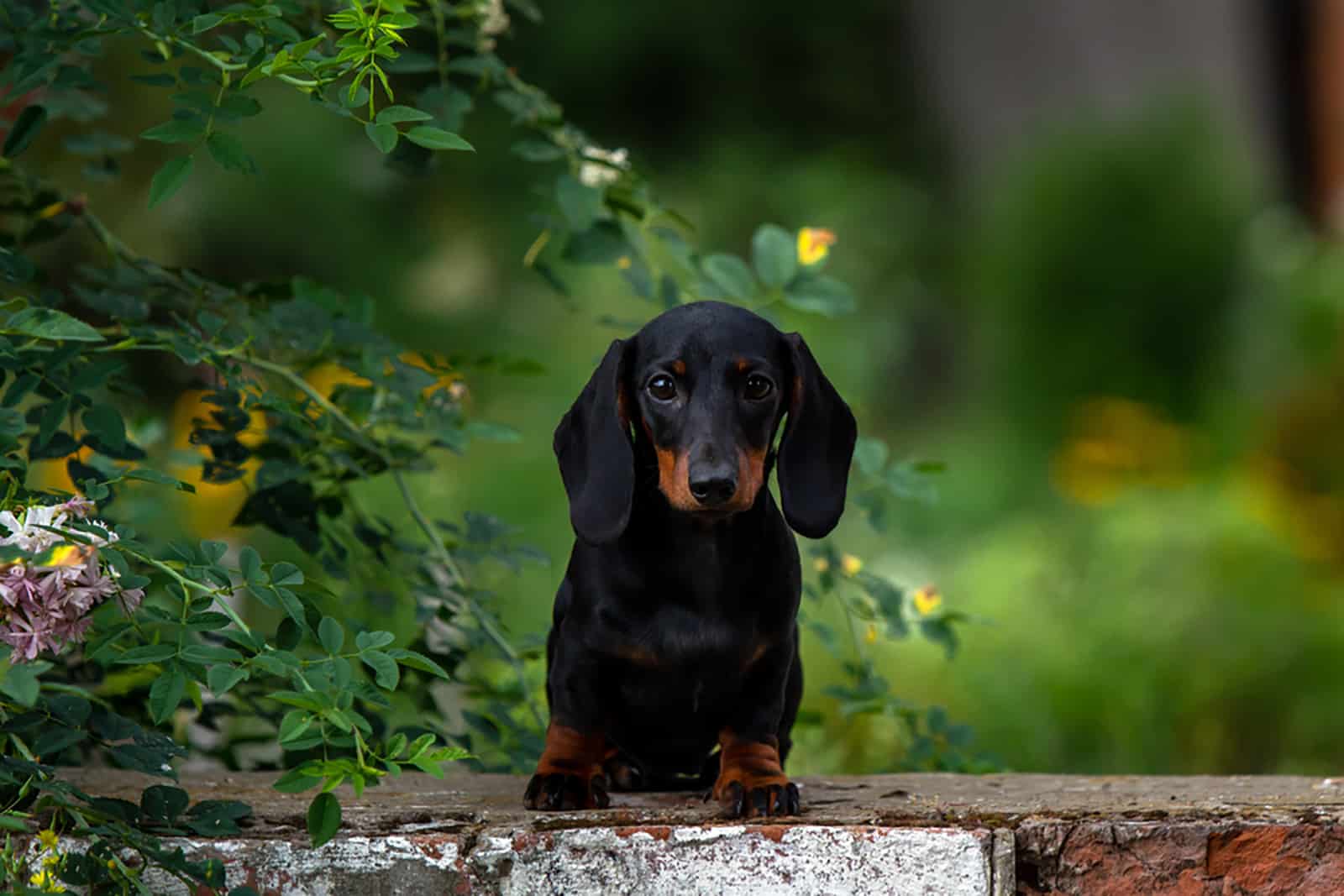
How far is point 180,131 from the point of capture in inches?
78.6

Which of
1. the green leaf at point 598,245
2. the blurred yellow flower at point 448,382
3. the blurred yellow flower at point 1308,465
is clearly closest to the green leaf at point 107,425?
the blurred yellow flower at point 448,382

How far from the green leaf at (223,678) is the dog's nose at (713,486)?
0.54m

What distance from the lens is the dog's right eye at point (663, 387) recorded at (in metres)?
2.08

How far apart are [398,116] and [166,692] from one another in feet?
2.19

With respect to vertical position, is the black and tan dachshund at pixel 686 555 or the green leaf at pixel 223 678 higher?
the black and tan dachshund at pixel 686 555

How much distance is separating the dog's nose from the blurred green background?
1.02 metres

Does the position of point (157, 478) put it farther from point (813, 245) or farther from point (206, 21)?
point (813, 245)

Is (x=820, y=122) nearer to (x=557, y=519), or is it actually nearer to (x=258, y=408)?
(x=557, y=519)

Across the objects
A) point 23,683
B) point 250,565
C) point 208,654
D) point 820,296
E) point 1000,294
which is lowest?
point 23,683

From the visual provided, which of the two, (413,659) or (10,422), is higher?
(10,422)

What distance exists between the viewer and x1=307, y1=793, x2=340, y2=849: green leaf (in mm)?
1794

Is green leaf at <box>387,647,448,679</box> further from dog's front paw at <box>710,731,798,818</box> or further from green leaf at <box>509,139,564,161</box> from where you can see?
green leaf at <box>509,139,564,161</box>

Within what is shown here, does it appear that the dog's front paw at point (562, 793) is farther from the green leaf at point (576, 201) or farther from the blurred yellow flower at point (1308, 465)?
the blurred yellow flower at point (1308, 465)

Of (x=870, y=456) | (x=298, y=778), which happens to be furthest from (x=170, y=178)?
(x=870, y=456)
